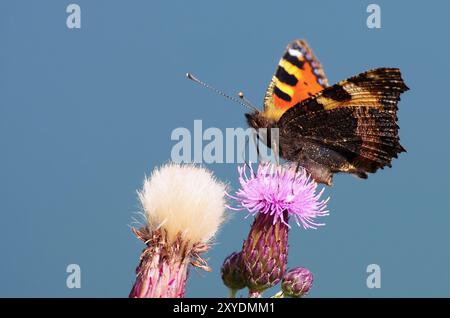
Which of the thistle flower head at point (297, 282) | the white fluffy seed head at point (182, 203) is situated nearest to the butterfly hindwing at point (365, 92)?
the thistle flower head at point (297, 282)

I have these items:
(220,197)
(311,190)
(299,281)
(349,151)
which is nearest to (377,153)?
(349,151)

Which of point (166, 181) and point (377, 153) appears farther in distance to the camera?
point (377, 153)

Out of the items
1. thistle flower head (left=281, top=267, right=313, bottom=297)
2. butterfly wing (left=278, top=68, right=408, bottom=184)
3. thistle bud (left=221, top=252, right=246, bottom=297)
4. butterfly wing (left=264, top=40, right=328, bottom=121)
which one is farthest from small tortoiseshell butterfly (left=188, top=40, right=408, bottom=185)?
thistle bud (left=221, top=252, right=246, bottom=297)

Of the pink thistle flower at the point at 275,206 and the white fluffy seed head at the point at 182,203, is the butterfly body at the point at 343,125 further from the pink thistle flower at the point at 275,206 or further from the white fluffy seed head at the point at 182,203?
the white fluffy seed head at the point at 182,203

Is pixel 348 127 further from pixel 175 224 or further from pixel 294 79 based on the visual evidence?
pixel 175 224

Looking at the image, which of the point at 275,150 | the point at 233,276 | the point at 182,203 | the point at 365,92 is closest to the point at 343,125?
the point at 365,92
